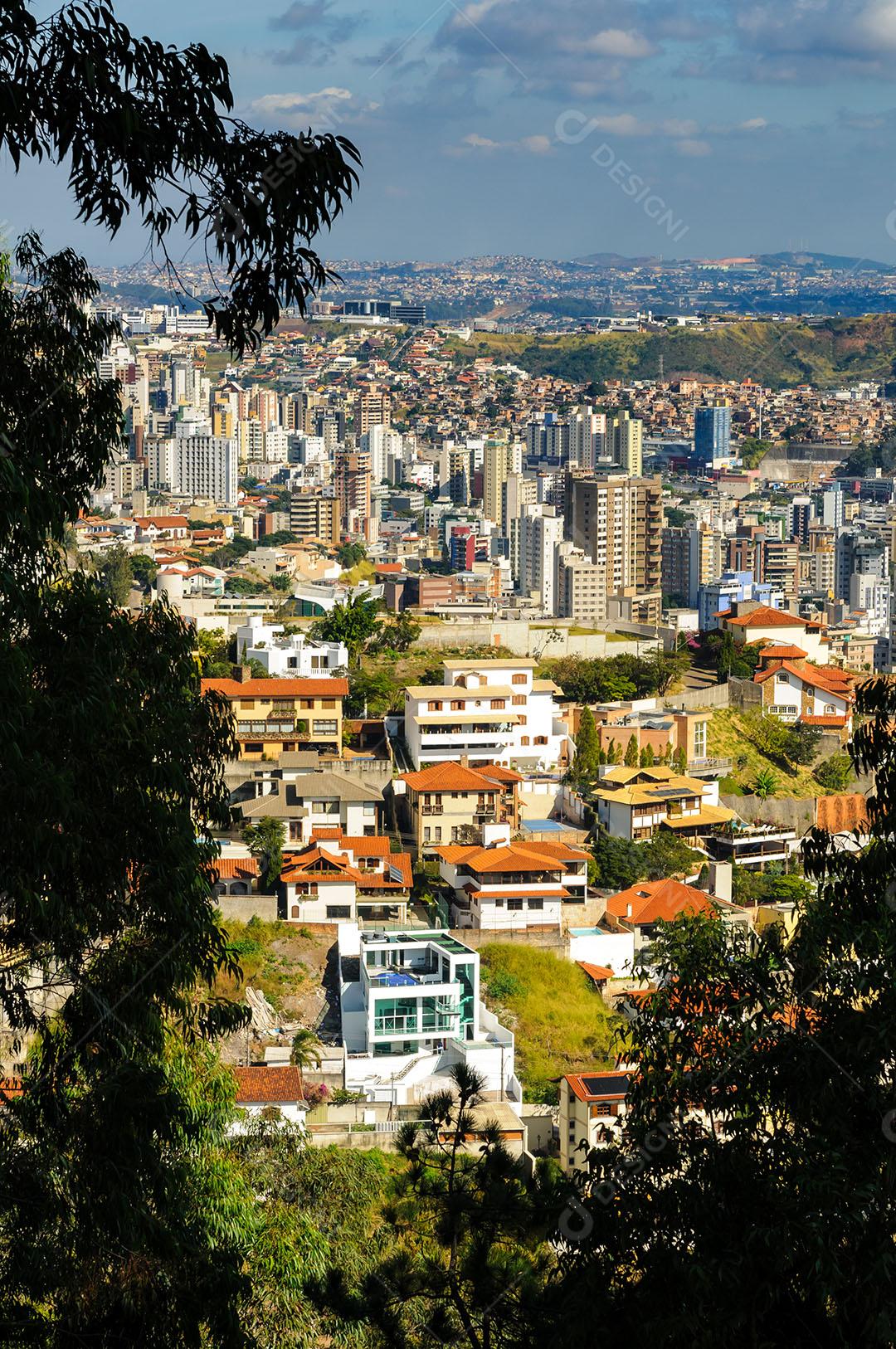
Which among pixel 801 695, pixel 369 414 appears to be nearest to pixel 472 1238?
pixel 801 695

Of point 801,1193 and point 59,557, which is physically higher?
point 59,557

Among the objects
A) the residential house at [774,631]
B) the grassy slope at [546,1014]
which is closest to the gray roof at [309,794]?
the grassy slope at [546,1014]

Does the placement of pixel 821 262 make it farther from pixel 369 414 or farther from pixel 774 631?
pixel 774 631

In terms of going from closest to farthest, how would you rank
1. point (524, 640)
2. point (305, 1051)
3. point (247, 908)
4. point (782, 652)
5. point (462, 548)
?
point (305, 1051) → point (247, 908) → point (782, 652) → point (524, 640) → point (462, 548)

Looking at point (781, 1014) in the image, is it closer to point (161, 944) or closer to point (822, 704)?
point (161, 944)

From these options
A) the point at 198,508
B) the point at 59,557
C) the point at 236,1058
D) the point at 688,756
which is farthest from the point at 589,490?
the point at 59,557

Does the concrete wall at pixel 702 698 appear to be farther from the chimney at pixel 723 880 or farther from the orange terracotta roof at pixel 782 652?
the chimney at pixel 723 880
